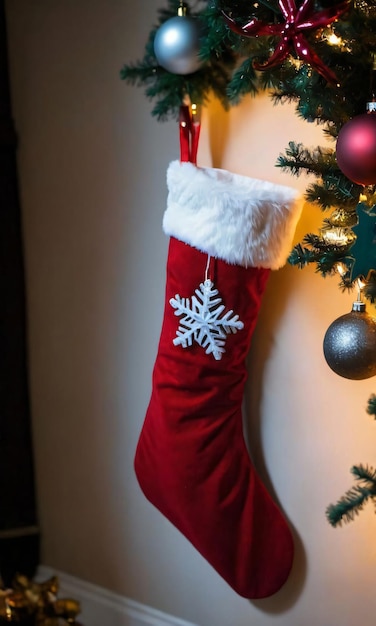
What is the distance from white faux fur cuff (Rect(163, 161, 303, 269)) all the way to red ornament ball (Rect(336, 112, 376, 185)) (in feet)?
1.12

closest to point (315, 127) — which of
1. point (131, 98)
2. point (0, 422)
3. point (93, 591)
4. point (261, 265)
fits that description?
point (261, 265)

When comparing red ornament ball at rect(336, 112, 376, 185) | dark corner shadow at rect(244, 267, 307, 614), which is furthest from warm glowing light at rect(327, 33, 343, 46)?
dark corner shadow at rect(244, 267, 307, 614)

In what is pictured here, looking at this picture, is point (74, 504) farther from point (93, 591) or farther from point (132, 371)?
point (132, 371)

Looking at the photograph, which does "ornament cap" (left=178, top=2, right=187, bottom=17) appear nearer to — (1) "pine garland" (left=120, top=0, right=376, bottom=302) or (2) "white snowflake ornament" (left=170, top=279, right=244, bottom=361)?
(1) "pine garland" (left=120, top=0, right=376, bottom=302)

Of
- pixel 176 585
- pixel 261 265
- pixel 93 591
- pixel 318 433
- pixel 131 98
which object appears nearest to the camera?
pixel 261 265

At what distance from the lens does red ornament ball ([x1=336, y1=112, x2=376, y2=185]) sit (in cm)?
94

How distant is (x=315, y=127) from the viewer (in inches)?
54.7

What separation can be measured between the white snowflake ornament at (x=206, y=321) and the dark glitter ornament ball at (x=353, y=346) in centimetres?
34

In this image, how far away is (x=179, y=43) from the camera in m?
1.35

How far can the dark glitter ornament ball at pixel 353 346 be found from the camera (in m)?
1.04

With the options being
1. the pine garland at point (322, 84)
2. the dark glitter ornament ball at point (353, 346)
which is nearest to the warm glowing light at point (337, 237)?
the pine garland at point (322, 84)

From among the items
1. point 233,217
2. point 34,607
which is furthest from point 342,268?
point 34,607

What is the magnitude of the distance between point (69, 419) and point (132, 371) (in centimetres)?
29

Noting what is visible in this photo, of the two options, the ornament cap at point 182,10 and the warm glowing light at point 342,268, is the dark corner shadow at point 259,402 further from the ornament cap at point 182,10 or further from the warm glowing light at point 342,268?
the ornament cap at point 182,10
